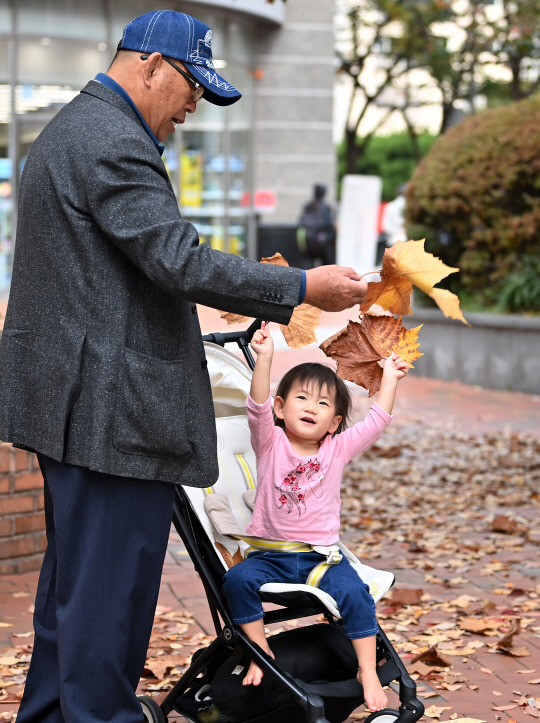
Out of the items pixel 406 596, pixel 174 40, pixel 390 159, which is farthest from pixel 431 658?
pixel 390 159

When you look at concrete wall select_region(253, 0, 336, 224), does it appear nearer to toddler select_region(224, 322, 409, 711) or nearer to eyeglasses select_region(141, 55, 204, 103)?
toddler select_region(224, 322, 409, 711)

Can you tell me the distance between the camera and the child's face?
331 cm

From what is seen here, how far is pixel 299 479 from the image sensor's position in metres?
3.30

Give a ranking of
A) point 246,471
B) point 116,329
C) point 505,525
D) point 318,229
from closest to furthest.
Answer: point 116,329 → point 246,471 → point 505,525 → point 318,229

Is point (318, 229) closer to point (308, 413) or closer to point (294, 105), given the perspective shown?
point (294, 105)

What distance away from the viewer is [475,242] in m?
12.5

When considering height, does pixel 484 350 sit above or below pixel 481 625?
above

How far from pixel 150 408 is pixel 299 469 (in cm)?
76

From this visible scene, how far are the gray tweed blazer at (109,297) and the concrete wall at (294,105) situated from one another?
18.8 metres

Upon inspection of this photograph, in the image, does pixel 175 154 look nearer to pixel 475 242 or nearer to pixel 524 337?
pixel 475 242

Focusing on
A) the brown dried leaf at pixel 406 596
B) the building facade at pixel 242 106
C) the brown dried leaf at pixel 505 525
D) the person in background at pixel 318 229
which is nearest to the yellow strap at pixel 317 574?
the brown dried leaf at pixel 406 596

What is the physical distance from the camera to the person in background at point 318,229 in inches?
755

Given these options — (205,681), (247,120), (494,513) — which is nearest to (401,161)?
(247,120)

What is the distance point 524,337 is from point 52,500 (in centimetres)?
912
